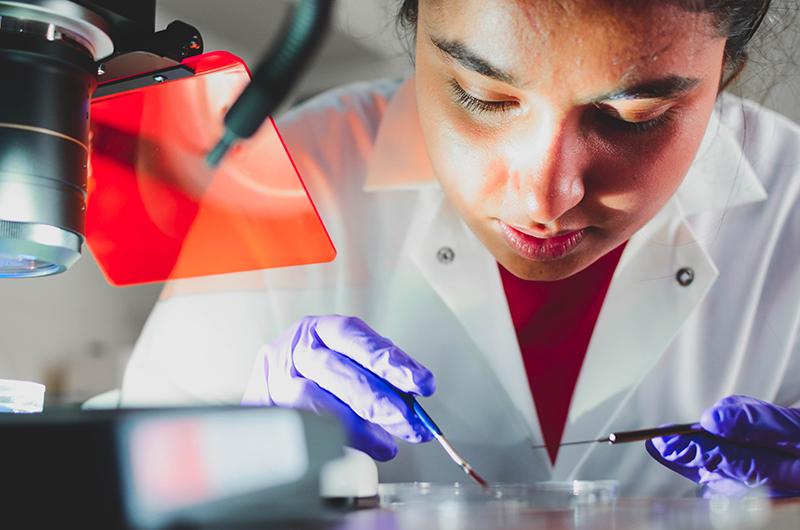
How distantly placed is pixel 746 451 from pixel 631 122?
41cm

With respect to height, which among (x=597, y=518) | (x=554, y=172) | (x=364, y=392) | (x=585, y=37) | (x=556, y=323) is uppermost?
(x=585, y=37)

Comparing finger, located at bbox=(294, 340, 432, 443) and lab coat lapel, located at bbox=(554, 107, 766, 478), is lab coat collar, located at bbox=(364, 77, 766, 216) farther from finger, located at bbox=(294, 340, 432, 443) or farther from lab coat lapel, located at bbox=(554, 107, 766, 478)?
finger, located at bbox=(294, 340, 432, 443)

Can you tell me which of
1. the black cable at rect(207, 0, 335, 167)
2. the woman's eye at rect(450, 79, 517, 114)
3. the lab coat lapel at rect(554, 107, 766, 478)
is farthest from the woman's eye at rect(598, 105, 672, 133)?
the black cable at rect(207, 0, 335, 167)

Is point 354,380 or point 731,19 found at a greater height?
point 731,19

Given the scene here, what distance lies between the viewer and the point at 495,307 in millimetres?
1134

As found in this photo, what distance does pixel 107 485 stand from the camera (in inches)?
14.4

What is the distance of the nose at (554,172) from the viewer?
879 millimetres

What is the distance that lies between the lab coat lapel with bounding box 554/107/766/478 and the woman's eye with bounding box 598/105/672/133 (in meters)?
0.27

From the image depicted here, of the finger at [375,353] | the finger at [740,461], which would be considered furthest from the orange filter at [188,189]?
the finger at [740,461]

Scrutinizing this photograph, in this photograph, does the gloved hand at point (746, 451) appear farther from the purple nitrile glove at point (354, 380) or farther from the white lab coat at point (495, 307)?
the purple nitrile glove at point (354, 380)

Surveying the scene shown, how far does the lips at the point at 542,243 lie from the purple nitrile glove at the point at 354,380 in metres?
0.21

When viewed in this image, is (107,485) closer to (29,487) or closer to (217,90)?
(29,487)

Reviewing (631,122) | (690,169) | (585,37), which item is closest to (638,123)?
(631,122)

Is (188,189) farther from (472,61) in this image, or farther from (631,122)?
(631,122)
